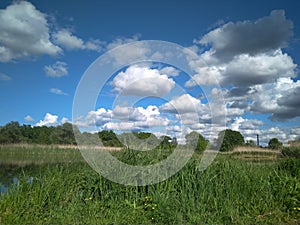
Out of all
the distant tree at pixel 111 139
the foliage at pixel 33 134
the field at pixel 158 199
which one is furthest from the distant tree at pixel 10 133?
the field at pixel 158 199

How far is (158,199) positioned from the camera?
15.3 ft

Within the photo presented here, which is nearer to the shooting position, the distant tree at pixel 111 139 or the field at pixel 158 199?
the field at pixel 158 199

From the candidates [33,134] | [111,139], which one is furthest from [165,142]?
[33,134]

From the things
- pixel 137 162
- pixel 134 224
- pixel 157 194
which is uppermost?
pixel 137 162

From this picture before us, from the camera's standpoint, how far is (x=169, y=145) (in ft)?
22.8

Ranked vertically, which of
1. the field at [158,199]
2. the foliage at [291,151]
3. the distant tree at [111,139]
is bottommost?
the field at [158,199]

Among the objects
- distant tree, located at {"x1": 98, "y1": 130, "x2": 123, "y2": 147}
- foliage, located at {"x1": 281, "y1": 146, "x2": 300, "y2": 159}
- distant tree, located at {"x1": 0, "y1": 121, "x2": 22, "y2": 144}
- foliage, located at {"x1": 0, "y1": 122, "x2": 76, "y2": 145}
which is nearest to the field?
distant tree, located at {"x1": 98, "y1": 130, "x2": 123, "y2": 147}

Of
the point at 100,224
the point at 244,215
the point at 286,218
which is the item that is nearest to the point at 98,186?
the point at 100,224

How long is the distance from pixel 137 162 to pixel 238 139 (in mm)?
41633

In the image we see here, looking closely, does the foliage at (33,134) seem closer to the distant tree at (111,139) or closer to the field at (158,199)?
the distant tree at (111,139)

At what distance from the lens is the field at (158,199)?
424 cm

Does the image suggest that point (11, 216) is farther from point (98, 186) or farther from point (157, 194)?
point (157, 194)

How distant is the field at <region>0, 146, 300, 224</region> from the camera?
424cm

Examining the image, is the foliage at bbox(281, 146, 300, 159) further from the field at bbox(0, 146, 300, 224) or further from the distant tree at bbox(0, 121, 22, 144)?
the distant tree at bbox(0, 121, 22, 144)
